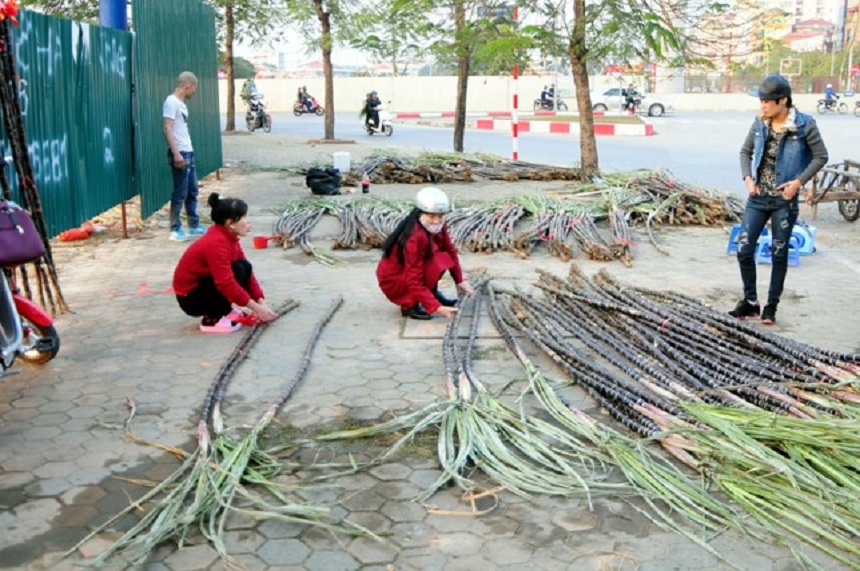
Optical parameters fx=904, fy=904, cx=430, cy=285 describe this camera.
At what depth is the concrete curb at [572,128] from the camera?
26547 millimetres

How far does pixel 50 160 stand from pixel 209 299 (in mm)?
2506

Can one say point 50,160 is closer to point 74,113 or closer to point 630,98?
point 74,113

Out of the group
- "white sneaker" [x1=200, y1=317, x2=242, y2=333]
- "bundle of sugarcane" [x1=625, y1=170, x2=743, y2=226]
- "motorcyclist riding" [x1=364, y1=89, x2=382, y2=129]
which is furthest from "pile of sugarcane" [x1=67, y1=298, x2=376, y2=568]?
"motorcyclist riding" [x1=364, y1=89, x2=382, y2=129]

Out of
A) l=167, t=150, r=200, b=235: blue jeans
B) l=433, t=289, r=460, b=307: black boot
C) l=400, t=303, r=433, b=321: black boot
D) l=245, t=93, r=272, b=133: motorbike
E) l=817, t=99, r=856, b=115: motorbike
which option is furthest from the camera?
l=817, t=99, r=856, b=115: motorbike

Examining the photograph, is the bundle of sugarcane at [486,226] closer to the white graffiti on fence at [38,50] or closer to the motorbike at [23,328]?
the white graffiti on fence at [38,50]

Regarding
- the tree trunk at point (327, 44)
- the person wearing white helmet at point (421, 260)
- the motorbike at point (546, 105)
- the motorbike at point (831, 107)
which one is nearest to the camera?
the person wearing white helmet at point (421, 260)

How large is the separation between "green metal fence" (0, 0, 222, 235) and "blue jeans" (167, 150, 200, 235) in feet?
1.83

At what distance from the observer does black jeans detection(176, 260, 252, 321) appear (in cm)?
596

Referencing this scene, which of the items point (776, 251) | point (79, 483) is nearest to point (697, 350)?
point (776, 251)

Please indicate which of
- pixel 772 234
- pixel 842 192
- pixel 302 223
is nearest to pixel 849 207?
pixel 842 192

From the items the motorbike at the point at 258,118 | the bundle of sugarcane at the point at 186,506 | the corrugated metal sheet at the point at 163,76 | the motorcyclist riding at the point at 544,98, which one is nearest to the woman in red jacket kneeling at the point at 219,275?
the bundle of sugarcane at the point at 186,506

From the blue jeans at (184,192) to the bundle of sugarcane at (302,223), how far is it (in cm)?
88

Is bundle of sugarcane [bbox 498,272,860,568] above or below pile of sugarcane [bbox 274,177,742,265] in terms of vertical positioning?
below

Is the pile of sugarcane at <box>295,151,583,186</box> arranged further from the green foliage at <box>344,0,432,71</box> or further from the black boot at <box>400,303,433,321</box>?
the black boot at <box>400,303,433,321</box>
